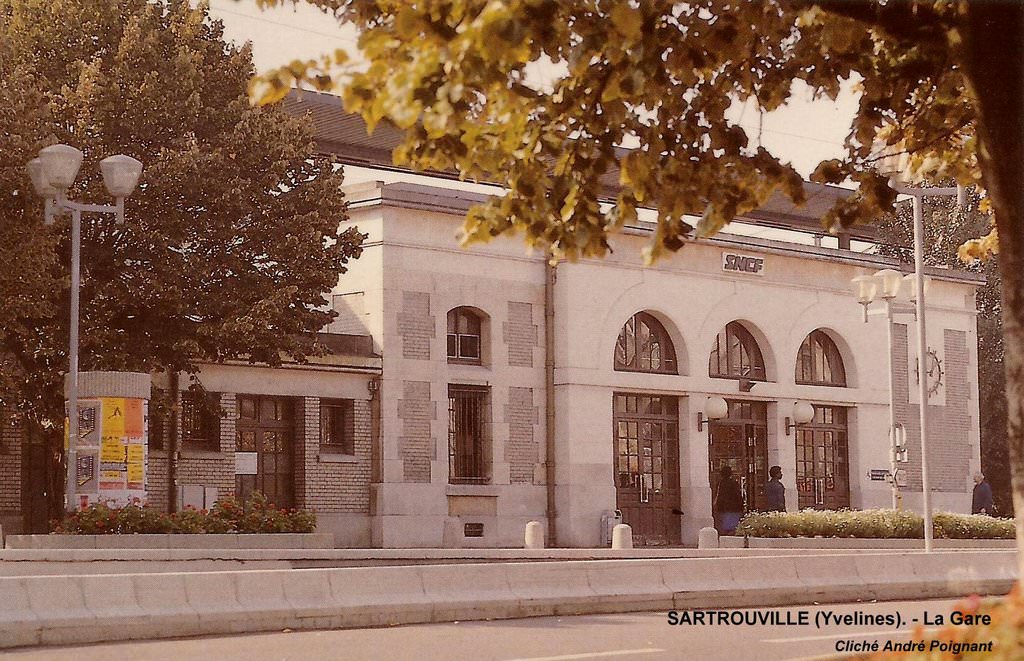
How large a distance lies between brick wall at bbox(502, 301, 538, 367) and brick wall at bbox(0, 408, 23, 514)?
39.5 feet

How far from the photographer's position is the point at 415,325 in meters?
35.8

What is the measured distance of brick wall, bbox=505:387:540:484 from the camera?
37.3 meters

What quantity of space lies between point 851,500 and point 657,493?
718 centimetres

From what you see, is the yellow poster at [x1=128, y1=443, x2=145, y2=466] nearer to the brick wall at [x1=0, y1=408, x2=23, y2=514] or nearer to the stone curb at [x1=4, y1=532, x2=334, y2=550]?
the stone curb at [x1=4, y1=532, x2=334, y2=550]

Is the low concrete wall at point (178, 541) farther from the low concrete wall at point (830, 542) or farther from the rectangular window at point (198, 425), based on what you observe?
the low concrete wall at point (830, 542)

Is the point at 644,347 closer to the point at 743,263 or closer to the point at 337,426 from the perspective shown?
the point at 743,263

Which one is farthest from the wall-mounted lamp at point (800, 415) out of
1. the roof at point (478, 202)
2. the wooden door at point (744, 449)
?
the roof at point (478, 202)

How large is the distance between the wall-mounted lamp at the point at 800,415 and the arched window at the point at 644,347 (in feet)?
13.2

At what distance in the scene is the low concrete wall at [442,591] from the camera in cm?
1503

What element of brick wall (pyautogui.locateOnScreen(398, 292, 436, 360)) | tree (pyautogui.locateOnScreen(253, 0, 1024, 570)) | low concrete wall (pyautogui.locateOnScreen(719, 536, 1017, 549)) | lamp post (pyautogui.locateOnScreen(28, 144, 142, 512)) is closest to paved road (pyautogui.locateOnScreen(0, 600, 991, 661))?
tree (pyautogui.locateOnScreen(253, 0, 1024, 570))

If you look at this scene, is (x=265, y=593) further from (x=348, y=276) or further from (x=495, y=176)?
(x=348, y=276)

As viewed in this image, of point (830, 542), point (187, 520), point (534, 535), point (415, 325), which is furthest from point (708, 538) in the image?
point (187, 520)

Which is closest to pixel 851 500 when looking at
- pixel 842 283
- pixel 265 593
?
pixel 842 283

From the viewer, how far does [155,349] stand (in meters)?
28.1
